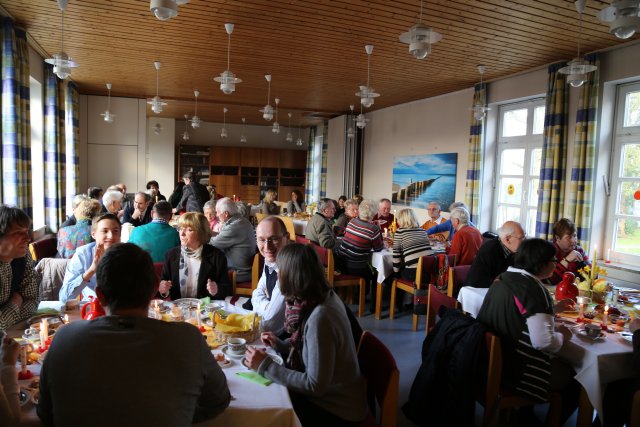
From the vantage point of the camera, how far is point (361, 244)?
17.4 feet

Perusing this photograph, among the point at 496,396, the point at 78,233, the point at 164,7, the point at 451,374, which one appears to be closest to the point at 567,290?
the point at 496,396

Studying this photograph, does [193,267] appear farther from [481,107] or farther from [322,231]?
[481,107]

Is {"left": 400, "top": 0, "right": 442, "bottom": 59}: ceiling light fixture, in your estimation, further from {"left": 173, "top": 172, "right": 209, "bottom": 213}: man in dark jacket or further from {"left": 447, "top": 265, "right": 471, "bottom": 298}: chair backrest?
{"left": 173, "top": 172, "right": 209, "bottom": 213}: man in dark jacket

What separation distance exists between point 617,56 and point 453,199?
3492 millimetres

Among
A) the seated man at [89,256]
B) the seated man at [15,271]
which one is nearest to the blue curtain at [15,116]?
the seated man at [89,256]

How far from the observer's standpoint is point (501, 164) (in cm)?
731

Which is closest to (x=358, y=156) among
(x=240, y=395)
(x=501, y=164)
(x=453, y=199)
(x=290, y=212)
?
(x=290, y=212)

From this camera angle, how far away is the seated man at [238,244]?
4.50 meters

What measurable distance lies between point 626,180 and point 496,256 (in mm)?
2806

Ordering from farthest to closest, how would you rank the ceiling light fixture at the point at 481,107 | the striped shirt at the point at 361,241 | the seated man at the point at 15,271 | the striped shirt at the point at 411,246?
the ceiling light fixture at the point at 481,107 < the striped shirt at the point at 361,241 < the striped shirt at the point at 411,246 < the seated man at the point at 15,271

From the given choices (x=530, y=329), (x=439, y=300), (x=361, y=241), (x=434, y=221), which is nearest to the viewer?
(x=530, y=329)

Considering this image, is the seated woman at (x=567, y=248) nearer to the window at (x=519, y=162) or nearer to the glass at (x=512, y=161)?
the window at (x=519, y=162)

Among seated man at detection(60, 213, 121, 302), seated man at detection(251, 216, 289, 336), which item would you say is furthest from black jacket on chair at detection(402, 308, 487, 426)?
seated man at detection(60, 213, 121, 302)

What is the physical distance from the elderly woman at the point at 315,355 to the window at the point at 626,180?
16.0 feet
